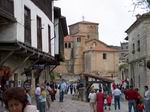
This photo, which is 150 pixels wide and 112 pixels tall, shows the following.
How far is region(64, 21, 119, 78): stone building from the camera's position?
10812 cm

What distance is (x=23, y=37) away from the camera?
21.2 meters

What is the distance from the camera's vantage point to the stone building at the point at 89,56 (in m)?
108

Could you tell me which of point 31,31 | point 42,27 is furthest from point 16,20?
point 42,27

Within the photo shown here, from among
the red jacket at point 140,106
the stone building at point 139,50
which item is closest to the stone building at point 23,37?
the red jacket at point 140,106

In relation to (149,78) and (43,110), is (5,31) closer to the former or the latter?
(43,110)

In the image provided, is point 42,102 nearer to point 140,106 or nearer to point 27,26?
point 140,106

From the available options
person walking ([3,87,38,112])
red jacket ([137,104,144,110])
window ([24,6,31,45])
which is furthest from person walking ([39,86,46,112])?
person walking ([3,87,38,112])

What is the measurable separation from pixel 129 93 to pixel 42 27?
793cm

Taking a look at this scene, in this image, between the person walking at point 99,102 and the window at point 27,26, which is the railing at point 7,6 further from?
the person walking at point 99,102

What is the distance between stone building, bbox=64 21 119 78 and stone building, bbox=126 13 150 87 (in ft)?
175

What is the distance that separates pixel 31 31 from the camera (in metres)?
23.9

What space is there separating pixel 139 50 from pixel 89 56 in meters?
62.4

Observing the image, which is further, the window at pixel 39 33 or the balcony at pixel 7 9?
the window at pixel 39 33

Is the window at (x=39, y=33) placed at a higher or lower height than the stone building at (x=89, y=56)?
lower
